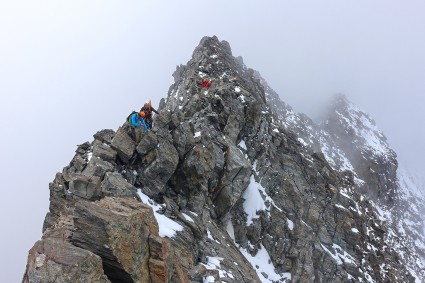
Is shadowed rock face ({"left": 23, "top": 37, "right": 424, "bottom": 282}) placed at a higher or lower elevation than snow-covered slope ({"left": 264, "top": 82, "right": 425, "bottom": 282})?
lower

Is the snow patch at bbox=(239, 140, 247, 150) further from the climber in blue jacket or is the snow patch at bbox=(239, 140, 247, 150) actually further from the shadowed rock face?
the climber in blue jacket

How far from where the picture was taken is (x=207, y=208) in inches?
980

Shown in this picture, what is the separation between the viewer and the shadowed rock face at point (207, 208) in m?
11.1

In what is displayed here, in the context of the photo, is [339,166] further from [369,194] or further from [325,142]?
[325,142]

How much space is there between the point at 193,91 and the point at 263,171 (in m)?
10.8

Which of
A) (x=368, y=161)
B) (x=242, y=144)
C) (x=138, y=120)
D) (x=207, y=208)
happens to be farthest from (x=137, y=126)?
(x=368, y=161)

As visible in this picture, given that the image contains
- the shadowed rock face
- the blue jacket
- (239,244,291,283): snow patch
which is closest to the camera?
the shadowed rock face

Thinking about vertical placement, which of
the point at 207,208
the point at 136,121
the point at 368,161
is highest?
the point at 368,161

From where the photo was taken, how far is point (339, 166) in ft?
238

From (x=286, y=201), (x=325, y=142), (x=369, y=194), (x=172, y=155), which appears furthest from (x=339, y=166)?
(x=172, y=155)

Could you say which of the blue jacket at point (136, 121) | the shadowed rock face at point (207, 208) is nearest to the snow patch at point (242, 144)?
the shadowed rock face at point (207, 208)

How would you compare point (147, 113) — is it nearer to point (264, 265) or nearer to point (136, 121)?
point (136, 121)

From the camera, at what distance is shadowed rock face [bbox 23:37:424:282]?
36.4 feet

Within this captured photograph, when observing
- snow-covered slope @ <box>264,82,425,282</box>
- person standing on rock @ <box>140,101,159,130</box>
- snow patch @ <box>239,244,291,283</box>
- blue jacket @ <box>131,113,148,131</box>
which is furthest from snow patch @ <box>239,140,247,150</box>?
snow-covered slope @ <box>264,82,425,282</box>
